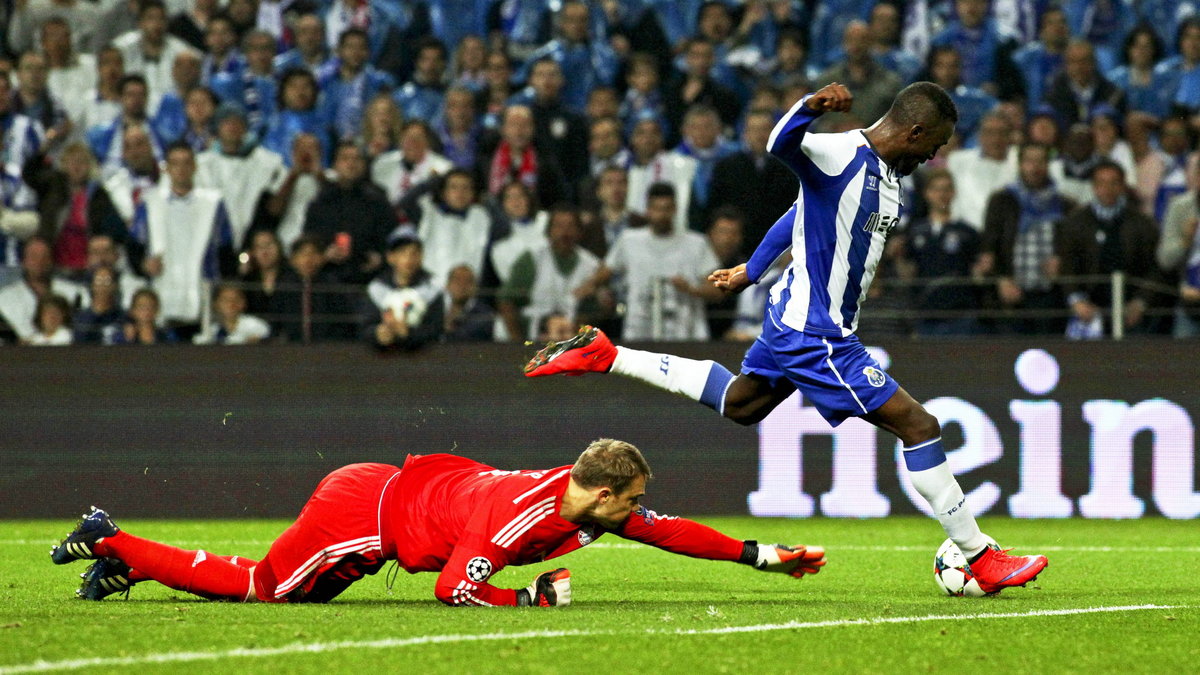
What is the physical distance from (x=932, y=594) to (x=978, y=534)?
0.42 m

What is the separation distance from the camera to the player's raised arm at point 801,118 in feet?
19.6

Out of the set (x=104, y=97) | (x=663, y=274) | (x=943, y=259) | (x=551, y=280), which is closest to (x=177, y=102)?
(x=104, y=97)

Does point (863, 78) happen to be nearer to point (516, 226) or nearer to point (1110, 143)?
point (1110, 143)

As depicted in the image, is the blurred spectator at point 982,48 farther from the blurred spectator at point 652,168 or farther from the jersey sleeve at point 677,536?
the jersey sleeve at point 677,536

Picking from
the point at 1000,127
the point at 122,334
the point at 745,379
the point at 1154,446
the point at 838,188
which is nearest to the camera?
the point at 838,188

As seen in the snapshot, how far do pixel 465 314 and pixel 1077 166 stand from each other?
5456mm

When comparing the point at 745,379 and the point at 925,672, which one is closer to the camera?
the point at 925,672

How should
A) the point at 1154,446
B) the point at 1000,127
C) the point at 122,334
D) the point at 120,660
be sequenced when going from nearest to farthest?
the point at 120,660
the point at 1154,446
the point at 122,334
the point at 1000,127

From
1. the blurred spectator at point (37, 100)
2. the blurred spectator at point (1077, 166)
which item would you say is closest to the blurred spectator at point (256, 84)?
the blurred spectator at point (37, 100)

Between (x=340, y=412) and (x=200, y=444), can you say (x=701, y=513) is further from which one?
(x=200, y=444)

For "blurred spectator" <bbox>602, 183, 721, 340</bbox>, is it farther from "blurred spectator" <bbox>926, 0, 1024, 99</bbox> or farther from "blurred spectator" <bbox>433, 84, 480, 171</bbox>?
"blurred spectator" <bbox>926, 0, 1024, 99</bbox>

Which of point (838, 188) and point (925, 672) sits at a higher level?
point (838, 188)

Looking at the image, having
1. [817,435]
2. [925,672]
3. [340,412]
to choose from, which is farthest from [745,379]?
[340,412]

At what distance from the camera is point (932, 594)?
691 cm
